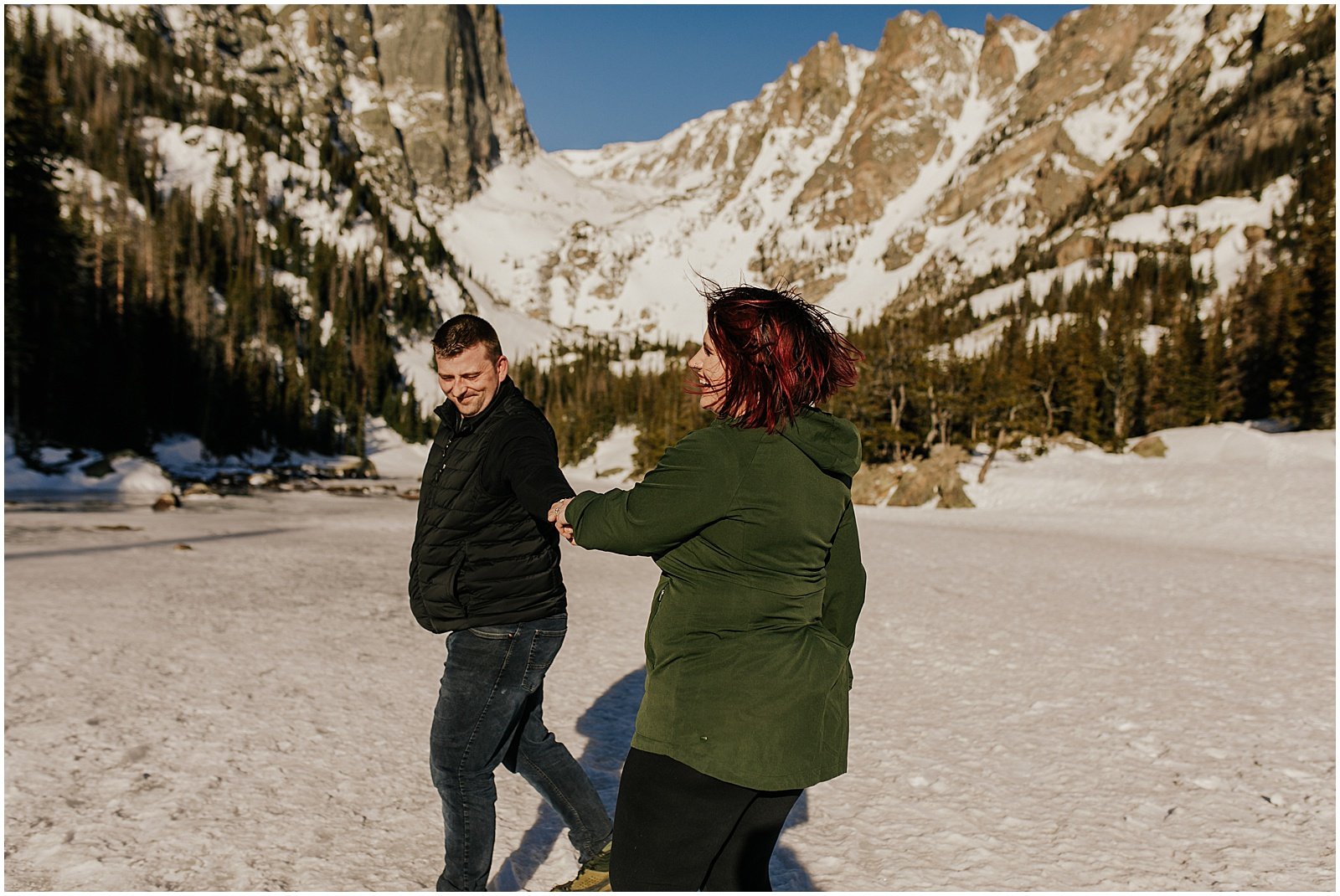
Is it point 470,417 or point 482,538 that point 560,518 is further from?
point 470,417

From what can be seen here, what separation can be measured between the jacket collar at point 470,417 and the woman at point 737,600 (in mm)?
1244

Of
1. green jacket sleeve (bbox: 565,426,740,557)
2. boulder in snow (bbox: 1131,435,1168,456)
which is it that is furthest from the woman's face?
boulder in snow (bbox: 1131,435,1168,456)

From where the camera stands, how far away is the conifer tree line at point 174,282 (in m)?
33.1

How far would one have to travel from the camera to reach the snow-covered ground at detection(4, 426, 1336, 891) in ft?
12.4

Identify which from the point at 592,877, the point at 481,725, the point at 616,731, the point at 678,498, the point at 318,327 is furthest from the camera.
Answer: the point at 318,327

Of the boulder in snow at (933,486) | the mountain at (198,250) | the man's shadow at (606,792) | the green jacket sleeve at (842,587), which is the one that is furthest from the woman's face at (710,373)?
the mountain at (198,250)

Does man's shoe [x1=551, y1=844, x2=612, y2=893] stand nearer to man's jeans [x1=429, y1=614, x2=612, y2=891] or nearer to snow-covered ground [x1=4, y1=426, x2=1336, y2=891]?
snow-covered ground [x1=4, y1=426, x2=1336, y2=891]

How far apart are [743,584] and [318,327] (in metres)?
111

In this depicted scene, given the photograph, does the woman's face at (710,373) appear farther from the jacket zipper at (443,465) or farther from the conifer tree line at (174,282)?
the conifer tree line at (174,282)

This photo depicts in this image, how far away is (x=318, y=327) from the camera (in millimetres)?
100438

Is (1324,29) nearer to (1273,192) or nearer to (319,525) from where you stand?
(1273,192)

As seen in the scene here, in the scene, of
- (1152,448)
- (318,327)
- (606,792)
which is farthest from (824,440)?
(318,327)

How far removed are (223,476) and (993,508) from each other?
4364 cm

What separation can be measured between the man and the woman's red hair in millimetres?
1134
